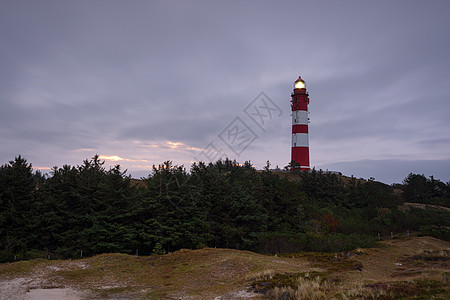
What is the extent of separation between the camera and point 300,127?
57406mm

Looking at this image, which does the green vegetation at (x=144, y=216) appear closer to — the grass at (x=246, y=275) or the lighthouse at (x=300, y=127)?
the grass at (x=246, y=275)

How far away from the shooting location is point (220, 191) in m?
31.4

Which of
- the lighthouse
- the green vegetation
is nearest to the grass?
the green vegetation

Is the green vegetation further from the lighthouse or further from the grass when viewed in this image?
the lighthouse

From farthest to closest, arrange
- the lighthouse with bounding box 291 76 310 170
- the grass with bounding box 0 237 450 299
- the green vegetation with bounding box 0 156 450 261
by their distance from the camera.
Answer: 1. the lighthouse with bounding box 291 76 310 170
2. the green vegetation with bounding box 0 156 450 261
3. the grass with bounding box 0 237 450 299

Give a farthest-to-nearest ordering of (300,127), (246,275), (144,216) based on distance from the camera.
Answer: (300,127) → (144,216) → (246,275)

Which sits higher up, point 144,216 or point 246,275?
point 144,216

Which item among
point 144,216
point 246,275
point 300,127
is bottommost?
point 246,275

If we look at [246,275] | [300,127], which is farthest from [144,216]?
[300,127]

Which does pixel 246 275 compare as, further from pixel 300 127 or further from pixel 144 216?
pixel 300 127

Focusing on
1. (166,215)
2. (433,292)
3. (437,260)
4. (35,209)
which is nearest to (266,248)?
(166,215)

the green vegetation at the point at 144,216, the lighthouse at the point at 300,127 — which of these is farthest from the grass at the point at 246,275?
the lighthouse at the point at 300,127

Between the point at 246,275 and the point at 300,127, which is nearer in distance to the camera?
the point at 246,275

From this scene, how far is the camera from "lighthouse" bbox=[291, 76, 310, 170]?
57688mm
